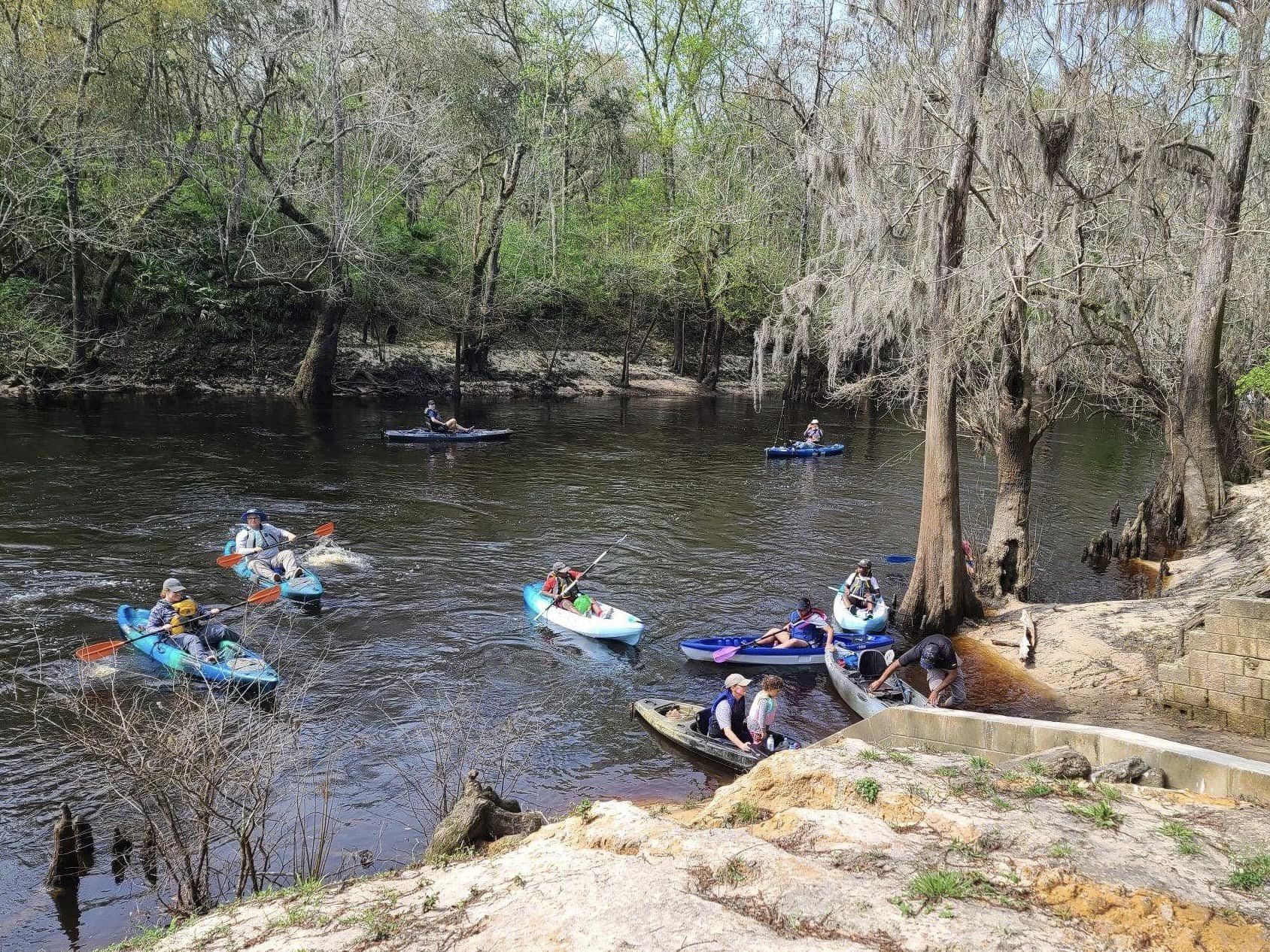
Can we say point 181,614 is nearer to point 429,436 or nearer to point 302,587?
point 302,587

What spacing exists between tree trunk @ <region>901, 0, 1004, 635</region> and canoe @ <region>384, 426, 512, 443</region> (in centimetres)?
1946

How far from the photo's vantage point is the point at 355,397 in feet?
134

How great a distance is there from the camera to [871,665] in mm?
12984

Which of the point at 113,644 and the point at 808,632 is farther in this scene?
the point at 808,632

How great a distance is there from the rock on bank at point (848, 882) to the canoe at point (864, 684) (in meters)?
5.19

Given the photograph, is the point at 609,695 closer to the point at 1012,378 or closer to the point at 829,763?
the point at 829,763

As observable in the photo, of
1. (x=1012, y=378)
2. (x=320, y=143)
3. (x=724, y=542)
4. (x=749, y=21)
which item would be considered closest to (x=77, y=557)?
(x=724, y=542)

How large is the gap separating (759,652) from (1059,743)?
656 centimetres

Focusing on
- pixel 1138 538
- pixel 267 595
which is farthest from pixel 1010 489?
pixel 267 595

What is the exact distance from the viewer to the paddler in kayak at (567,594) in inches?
595

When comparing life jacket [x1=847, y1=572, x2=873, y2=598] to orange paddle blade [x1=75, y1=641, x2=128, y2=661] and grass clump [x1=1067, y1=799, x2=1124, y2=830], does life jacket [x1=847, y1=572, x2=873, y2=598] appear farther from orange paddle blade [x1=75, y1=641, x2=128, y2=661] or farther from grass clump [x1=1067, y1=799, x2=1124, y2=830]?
orange paddle blade [x1=75, y1=641, x2=128, y2=661]

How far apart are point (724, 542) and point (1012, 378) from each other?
7.86m

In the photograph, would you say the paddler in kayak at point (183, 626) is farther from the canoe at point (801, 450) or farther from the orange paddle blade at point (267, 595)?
the canoe at point (801, 450)

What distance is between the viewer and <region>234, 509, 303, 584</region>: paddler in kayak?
16.1 m
